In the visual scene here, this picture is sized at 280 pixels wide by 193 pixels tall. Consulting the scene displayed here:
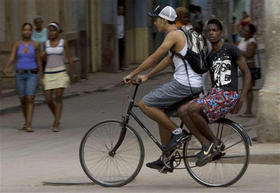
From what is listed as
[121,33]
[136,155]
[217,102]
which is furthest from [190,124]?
[121,33]

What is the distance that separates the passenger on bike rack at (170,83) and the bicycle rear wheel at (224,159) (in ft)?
0.63

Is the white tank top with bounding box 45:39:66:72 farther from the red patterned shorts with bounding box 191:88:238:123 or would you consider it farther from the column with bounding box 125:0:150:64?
the column with bounding box 125:0:150:64

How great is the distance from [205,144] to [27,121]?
4779 mm

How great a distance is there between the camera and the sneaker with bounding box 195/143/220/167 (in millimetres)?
7812

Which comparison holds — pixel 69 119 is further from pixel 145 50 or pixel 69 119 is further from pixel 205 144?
pixel 145 50

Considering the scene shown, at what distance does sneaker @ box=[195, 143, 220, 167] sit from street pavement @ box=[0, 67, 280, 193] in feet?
0.85

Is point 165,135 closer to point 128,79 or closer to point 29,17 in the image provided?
point 128,79

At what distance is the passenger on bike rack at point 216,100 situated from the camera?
7789mm

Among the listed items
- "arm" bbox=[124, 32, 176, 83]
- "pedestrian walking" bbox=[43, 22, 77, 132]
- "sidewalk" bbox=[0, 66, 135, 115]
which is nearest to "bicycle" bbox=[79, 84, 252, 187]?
"arm" bbox=[124, 32, 176, 83]

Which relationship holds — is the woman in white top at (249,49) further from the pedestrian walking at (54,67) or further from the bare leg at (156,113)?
the bare leg at (156,113)

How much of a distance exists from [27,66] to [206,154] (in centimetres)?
475

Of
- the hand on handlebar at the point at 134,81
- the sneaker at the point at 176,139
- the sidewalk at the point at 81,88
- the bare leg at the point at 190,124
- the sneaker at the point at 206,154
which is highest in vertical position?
the hand on handlebar at the point at 134,81

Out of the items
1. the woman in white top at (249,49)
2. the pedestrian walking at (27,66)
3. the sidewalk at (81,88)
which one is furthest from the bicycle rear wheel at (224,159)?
the sidewalk at (81,88)

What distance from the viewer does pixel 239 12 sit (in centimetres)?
4097
